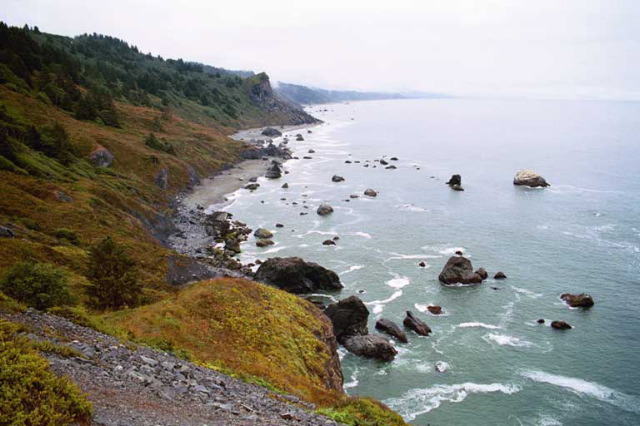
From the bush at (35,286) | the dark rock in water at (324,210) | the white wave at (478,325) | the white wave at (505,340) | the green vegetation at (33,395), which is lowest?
the white wave at (505,340)

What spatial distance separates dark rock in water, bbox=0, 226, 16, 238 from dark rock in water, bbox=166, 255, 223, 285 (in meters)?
16.8

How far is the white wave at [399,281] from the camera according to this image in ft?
223

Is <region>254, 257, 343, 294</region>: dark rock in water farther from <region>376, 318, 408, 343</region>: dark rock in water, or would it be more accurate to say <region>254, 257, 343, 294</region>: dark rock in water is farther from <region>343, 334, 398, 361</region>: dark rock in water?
<region>343, 334, 398, 361</region>: dark rock in water

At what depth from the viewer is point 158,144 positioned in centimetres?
12912

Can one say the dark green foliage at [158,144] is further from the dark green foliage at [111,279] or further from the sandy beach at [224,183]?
the dark green foliage at [111,279]

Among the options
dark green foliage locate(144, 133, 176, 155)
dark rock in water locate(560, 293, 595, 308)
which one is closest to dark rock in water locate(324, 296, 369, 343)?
dark rock in water locate(560, 293, 595, 308)

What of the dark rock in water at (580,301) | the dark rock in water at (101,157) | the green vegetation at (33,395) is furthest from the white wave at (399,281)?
the dark rock in water at (101,157)

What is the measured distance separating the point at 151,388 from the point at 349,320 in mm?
36727

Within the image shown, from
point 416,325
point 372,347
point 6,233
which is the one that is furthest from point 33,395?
point 416,325

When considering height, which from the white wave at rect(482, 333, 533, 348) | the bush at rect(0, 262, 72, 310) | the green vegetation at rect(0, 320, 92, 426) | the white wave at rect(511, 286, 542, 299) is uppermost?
the green vegetation at rect(0, 320, 92, 426)

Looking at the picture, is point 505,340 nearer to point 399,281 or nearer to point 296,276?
point 399,281

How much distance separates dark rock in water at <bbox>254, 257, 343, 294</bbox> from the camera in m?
65.8

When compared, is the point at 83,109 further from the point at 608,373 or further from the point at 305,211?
the point at 608,373

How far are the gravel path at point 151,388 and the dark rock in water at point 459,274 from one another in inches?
1872
